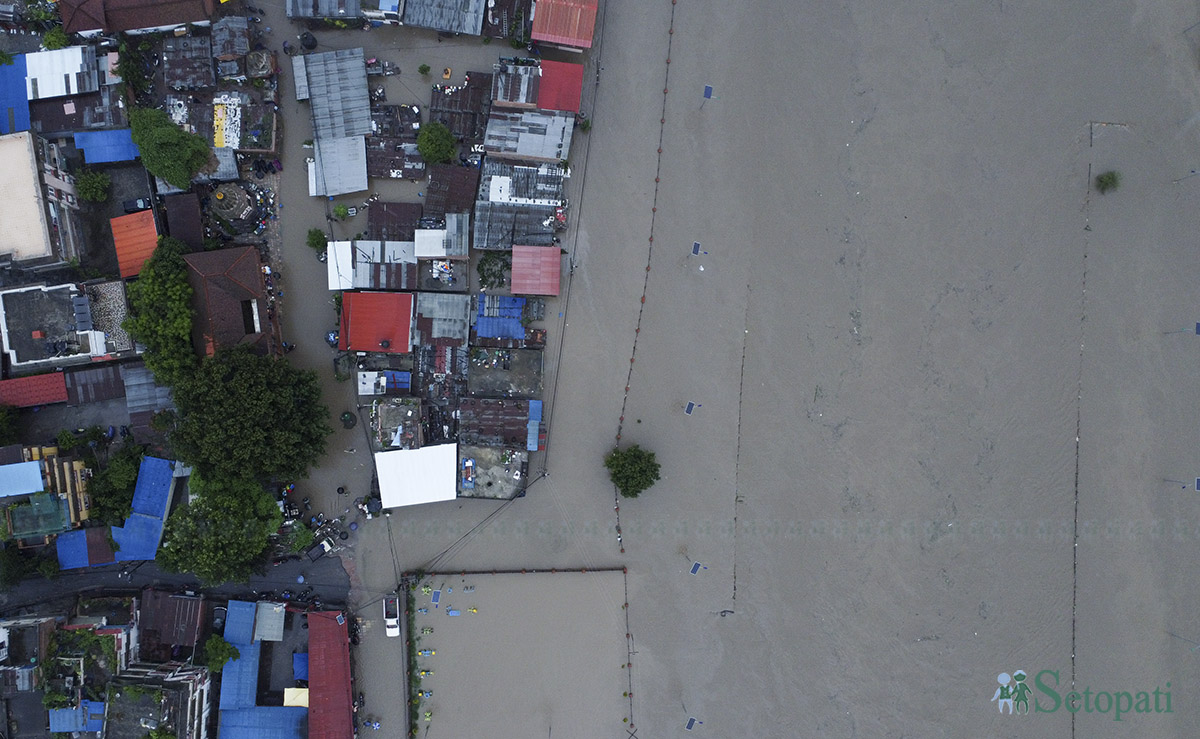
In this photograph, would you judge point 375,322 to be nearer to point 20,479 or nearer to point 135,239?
point 135,239

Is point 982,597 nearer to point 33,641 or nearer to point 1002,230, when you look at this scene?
point 1002,230

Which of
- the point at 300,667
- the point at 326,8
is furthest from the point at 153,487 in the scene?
the point at 326,8

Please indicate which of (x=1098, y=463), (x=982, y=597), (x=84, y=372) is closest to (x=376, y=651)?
(x=84, y=372)

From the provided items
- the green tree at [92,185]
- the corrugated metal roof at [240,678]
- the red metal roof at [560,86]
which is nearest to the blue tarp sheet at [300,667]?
the corrugated metal roof at [240,678]

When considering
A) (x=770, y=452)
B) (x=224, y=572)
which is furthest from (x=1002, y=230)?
(x=224, y=572)

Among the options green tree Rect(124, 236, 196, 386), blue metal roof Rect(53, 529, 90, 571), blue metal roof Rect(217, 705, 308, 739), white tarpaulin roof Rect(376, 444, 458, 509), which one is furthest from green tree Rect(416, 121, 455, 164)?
blue metal roof Rect(217, 705, 308, 739)

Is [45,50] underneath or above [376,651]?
above

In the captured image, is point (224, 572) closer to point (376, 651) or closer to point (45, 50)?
point (376, 651)

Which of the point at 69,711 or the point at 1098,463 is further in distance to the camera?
the point at 1098,463

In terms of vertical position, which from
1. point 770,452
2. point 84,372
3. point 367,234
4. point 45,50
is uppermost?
point 45,50
